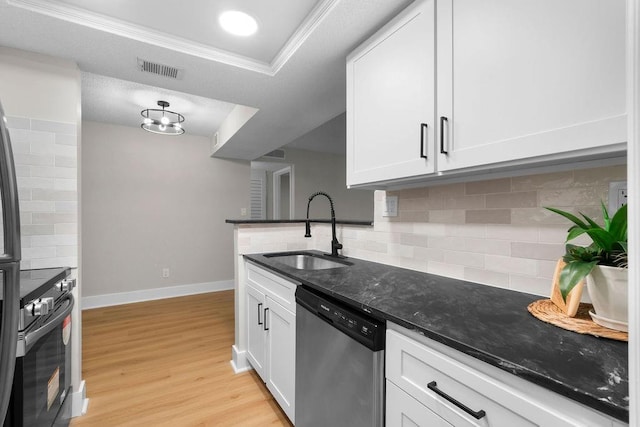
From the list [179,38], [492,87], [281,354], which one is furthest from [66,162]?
[492,87]

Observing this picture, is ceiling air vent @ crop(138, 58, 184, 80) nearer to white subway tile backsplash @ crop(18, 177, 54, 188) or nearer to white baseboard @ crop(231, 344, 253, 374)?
white subway tile backsplash @ crop(18, 177, 54, 188)

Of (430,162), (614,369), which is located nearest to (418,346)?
(614,369)

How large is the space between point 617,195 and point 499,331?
2.02 ft

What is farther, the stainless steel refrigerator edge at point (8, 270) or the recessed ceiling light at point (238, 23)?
the recessed ceiling light at point (238, 23)

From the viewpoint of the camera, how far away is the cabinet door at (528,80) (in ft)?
2.42

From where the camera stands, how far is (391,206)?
1797mm

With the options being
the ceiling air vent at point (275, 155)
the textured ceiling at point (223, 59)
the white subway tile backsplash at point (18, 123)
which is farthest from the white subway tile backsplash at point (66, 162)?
the ceiling air vent at point (275, 155)

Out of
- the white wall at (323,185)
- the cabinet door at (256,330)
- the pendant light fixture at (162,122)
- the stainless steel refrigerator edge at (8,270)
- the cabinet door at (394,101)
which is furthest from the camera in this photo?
the white wall at (323,185)

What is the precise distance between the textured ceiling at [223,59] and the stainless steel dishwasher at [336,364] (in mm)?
1311

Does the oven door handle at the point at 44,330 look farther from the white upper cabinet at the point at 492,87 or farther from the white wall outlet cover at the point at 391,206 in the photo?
the white wall outlet cover at the point at 391,206

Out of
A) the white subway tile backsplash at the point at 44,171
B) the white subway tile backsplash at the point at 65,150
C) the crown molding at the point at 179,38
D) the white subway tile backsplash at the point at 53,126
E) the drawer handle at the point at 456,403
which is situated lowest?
the drawer handle at the point at 456,403

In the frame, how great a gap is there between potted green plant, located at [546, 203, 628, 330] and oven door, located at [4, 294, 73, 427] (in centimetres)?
186

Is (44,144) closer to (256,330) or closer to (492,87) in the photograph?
(256,330)

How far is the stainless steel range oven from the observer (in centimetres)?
108
